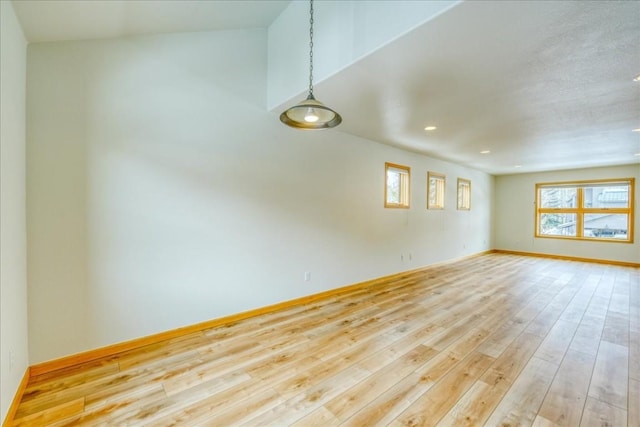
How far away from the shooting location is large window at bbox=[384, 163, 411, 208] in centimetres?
533

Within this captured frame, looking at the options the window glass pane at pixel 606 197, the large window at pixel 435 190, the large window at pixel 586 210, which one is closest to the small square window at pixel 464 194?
the large window at pixel 435 190

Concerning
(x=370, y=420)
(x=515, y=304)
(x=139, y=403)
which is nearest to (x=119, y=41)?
(x=139, y=403)

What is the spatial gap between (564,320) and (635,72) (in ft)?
8.98

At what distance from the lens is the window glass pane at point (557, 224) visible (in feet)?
25.3

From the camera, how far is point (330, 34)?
2535 mm

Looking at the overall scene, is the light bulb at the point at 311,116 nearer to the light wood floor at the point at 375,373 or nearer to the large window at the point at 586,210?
the light wood floor at the point at 375,373

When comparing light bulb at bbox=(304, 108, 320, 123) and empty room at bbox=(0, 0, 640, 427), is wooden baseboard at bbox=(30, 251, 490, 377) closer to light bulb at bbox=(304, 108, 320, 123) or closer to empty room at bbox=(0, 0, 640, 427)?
empty room at bbox=(0, 0, 640, 427)

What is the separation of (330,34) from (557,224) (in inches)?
354

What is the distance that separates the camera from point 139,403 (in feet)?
6.13

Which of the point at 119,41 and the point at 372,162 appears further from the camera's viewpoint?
the point at 372,162

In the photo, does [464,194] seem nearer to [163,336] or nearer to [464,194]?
[464,194]

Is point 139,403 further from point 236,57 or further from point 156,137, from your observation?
point 236,57

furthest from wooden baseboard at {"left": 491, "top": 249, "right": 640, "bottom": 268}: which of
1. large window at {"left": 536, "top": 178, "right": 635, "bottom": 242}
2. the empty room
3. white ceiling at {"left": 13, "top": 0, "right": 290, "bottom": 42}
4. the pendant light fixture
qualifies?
white ceiling at {"left": 13, "top": 0, "right": 290, "bottom": 42}

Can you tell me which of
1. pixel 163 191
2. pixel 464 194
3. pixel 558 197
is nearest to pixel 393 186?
pixel 464 194
